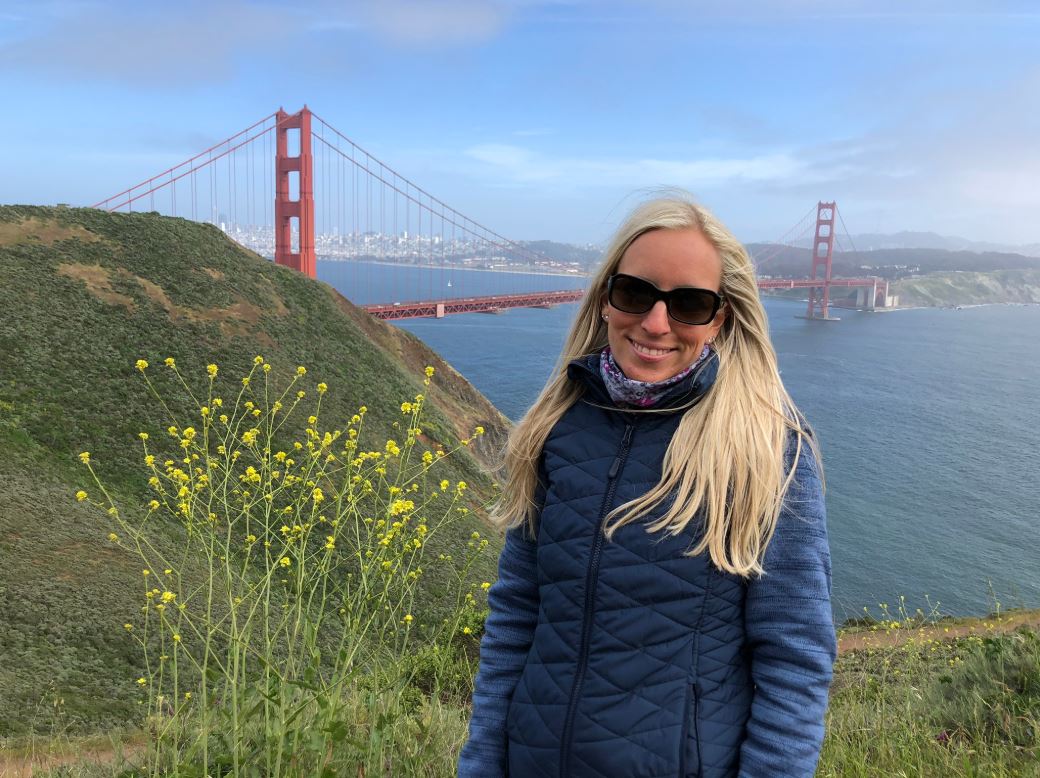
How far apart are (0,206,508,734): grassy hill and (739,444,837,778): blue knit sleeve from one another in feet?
3.90

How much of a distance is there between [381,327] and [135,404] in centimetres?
1140

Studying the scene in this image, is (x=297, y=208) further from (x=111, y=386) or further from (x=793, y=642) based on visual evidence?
(x=793, y=642)

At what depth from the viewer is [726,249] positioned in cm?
143

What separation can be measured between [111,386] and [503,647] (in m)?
13.0

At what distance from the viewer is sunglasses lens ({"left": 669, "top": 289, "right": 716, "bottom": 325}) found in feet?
4.62

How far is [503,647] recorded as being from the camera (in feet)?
5.20

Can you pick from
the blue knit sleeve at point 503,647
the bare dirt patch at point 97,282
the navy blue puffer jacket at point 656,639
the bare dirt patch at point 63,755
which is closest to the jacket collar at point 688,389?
the navy blue puffer jacket at point 656,639

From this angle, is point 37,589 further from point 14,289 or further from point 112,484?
point 14,289

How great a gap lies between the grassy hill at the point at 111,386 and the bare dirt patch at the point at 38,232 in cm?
5

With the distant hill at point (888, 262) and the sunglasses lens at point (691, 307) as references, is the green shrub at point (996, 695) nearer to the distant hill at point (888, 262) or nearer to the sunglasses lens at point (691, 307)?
the sunglasses lens at point (691, 307)

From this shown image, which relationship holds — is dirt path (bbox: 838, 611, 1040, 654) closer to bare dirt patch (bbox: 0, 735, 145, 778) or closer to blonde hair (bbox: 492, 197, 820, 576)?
bare dirt patch (bbox: 0, 735, 145, 778)

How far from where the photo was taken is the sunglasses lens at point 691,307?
1.41 m

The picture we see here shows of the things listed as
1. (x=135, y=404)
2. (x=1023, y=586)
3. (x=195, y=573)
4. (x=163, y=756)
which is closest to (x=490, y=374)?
(x=1023, y=586)

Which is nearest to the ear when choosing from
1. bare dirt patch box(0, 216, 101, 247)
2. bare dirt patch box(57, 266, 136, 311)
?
bare dirt patch box(57, 266, 136, 311)
